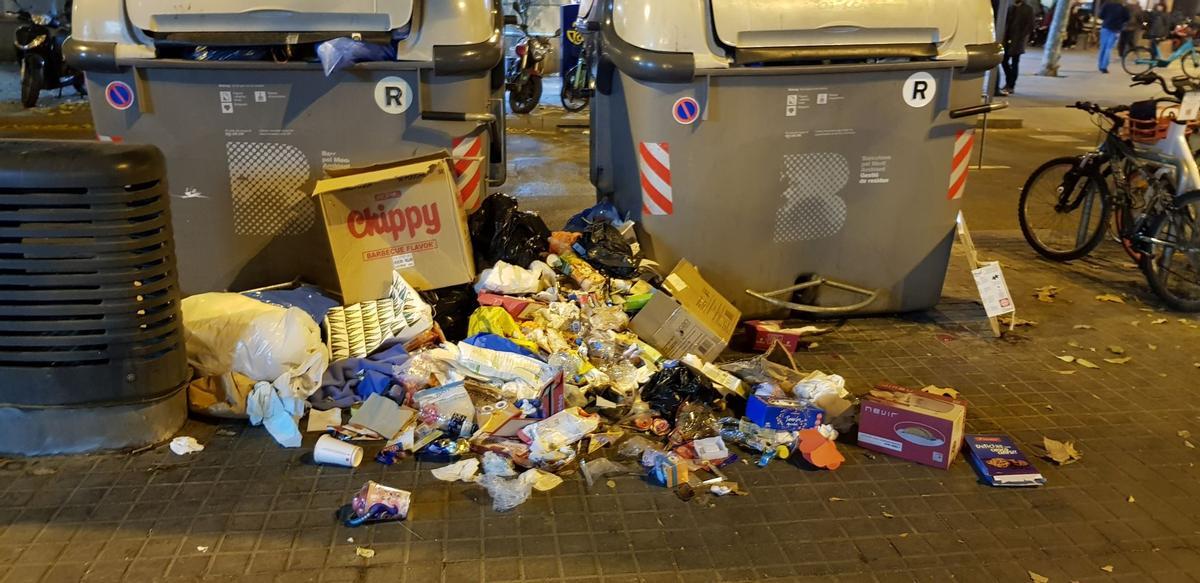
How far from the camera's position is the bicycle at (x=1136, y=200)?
547 cm

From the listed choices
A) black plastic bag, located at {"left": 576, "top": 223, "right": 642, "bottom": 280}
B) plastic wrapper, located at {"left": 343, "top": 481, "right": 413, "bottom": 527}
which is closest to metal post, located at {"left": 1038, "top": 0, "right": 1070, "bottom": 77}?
black plastic bag, located at {"left": 576, "top": 223, "right": 642, "bottom": 280}

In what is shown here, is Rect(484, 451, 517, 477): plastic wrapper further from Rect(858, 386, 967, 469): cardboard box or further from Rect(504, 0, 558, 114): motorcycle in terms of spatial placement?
Rect(504, 0, 558, 114): motorcycle

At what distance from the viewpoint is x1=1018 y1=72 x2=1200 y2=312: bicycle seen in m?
5.47

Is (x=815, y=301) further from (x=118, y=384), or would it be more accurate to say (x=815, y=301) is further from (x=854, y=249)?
(x=118, y=384)

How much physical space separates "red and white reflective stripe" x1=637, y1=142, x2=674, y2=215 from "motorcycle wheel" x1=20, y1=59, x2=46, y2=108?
1096 cm

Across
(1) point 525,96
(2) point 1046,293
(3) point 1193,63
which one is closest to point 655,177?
(2) point 1046,293

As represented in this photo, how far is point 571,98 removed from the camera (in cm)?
1334

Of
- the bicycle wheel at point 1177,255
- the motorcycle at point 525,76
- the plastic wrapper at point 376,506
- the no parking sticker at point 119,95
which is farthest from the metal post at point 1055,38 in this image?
the plastic wrapper at point 376,506

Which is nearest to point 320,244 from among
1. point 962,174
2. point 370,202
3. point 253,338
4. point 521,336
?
point 370,202

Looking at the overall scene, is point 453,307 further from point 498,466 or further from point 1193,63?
point 1193,63

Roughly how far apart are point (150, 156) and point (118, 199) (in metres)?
0.22

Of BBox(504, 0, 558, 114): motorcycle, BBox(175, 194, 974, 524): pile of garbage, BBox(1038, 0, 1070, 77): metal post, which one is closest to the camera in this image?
BBox(175, 194, 974, 524): pile of garbage

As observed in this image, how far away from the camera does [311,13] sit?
4.31m

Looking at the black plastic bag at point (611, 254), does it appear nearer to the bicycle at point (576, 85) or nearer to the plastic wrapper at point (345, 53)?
the plastic wrapper at point (345, 53)
